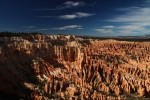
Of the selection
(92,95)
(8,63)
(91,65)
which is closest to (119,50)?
(91,65)

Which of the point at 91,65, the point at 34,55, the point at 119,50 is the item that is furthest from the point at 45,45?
the point at 119,50

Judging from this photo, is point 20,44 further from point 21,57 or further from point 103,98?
point 103,98

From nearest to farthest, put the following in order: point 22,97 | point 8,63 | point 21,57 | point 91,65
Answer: point 22,97 → point 8,63 → point 21,57 → point 91,65

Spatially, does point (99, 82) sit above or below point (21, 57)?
below

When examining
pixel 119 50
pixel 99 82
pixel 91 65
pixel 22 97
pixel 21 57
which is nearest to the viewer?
pixel 22 97

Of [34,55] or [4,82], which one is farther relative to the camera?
[34,55]

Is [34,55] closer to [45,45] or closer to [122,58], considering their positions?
[45,45]
